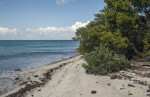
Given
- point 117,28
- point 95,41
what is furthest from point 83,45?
point 117,28

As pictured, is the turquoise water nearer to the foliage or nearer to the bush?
the bush

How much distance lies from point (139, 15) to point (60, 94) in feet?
36.9

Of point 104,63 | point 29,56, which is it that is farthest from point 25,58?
point 104,63

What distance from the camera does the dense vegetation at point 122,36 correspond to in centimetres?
1267

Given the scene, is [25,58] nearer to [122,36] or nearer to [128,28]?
[122,36]

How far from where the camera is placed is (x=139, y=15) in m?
14.6

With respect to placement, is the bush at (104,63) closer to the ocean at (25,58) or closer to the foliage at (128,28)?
the foliage at (128,28)

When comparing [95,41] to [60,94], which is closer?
[60,94]

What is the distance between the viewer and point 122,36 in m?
14.2

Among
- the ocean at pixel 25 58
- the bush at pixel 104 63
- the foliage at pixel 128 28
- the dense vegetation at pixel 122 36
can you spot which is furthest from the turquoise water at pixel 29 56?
the foliage at pixel 128 28

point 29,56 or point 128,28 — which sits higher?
point 128,28

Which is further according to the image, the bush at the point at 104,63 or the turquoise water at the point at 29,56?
the turquoise water at the point at 29,56

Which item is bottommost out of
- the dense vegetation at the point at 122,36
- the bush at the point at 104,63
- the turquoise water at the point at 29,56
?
the turquoise water at the point at 29,56

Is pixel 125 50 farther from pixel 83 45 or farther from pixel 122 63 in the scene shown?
pixel 83 45
